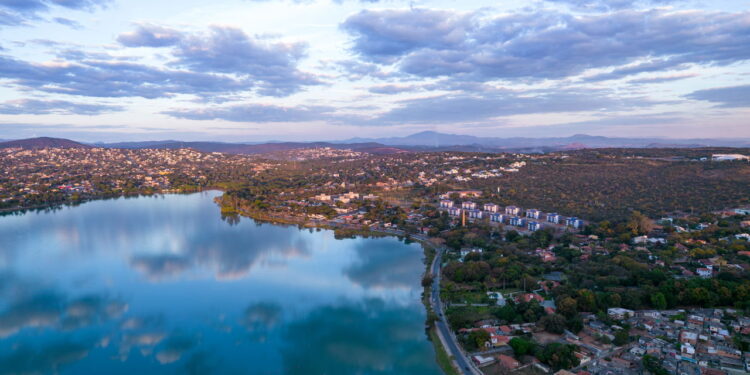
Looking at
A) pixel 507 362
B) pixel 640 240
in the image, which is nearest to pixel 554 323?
pixel 507 362

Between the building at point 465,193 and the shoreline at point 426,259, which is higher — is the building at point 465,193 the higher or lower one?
the higher one

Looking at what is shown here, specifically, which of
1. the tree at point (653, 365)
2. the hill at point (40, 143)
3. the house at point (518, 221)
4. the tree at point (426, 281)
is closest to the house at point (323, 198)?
the house at point (518, 221)

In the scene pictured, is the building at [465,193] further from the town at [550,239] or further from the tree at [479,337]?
the tree at [479,337]

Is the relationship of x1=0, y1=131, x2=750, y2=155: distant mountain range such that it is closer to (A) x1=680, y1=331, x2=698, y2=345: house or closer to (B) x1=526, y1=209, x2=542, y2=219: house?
(B) x1=526, y1=209, x2=542, y2=219: house

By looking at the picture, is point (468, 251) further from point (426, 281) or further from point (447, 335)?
point (447, 335)

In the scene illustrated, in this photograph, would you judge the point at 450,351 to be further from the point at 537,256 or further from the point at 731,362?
the point at 537,256

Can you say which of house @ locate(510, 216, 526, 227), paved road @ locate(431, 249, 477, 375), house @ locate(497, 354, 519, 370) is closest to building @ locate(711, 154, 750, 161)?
house @ locate(510, 216, 526, 227)

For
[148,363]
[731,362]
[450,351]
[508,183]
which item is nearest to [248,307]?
[148,363]
